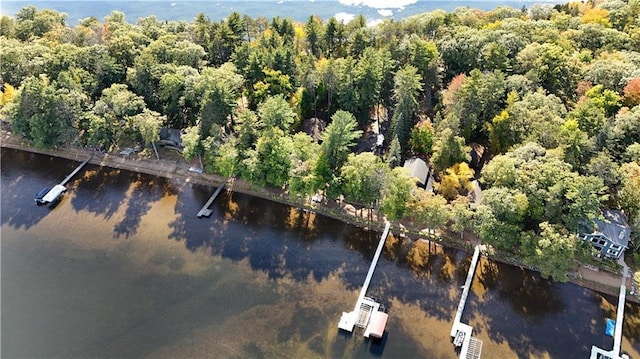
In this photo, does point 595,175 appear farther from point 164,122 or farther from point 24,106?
point 24,106

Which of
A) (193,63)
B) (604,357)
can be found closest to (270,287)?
(604,357)

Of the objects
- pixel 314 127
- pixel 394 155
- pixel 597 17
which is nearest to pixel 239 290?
pixel 394 155

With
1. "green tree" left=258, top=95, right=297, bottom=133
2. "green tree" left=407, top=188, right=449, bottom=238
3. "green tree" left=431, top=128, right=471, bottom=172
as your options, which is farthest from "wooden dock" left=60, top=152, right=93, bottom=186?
"green tree" left=431, top=128, right=471, bottom=172

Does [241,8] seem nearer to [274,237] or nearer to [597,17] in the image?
[274,237]

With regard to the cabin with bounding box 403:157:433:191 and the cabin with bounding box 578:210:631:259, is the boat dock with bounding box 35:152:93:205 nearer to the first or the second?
the cabin with bounding box 403:157:433:191

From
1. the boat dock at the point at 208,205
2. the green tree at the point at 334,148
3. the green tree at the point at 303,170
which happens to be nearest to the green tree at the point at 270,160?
the green tree at the point at 303,170

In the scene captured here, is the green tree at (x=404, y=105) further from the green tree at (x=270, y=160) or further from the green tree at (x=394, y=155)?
the green tree at (x=270, y=160)
